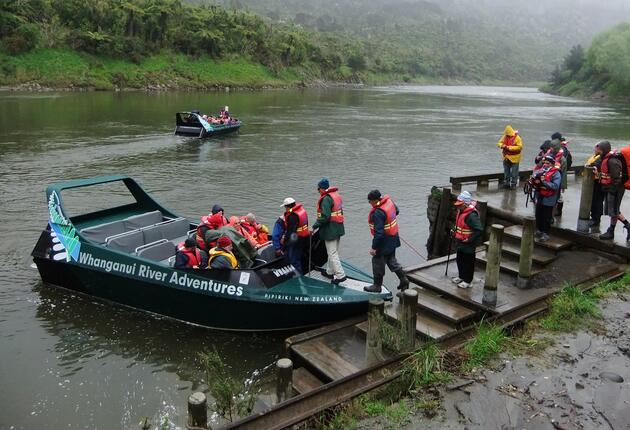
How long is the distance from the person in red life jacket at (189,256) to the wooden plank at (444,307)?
160 inches

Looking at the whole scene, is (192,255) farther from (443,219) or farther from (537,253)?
(443,219)

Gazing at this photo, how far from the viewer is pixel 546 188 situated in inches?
400

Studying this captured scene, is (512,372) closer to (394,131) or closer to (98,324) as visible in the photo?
(98,324)

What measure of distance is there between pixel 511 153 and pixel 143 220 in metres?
9.64

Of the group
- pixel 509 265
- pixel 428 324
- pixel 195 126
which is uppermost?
pixel 195 126

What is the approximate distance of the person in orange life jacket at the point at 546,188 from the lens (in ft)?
33.1

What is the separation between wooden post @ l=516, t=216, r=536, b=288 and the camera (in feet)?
29.1

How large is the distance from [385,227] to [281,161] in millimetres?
19120

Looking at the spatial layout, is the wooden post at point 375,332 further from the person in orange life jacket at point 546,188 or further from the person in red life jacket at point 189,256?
the person in orange life jacket at point 546,188

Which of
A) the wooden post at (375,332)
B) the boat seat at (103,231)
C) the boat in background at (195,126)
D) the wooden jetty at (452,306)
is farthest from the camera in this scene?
the boat in background at (195,126)

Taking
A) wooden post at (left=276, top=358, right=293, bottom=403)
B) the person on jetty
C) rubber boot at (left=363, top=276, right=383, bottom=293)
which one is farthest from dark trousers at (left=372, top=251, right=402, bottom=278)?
the person on jetty

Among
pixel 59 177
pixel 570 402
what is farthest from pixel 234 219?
pixel 59 177


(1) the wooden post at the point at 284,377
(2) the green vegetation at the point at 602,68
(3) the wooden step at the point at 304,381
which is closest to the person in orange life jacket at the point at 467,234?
(3) the wooden step at the point at 304,381

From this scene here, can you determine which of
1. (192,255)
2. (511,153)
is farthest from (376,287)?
(511,153)
